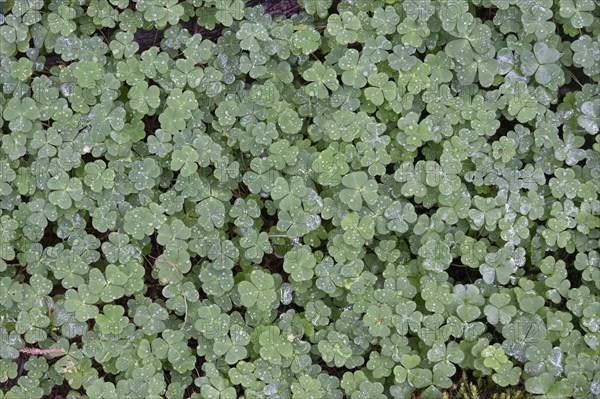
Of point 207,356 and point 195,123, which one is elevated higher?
point 195,123

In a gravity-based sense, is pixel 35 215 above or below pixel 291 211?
below

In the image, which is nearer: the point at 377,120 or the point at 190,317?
the point at 190,317

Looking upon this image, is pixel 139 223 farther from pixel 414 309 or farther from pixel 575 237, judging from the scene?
pixel 575 237

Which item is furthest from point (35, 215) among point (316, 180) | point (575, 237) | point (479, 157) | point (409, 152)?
point (575, 237)

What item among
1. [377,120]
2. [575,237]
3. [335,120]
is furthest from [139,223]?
[575,237]

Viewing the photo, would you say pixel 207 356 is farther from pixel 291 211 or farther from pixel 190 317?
pixel 291 211

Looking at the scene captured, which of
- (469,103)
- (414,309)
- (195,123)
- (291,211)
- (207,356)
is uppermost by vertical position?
(469,103)
